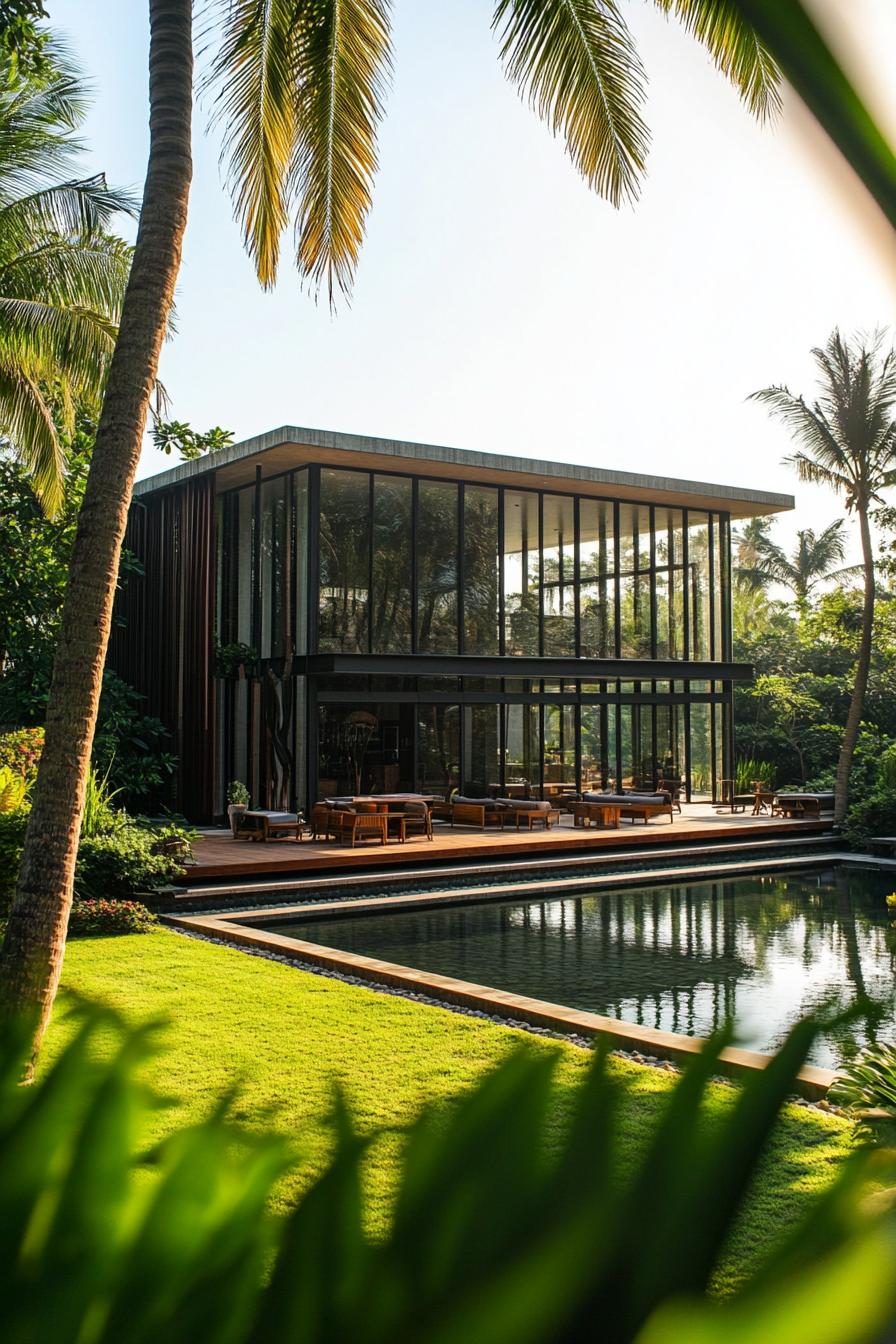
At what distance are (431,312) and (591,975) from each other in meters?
7.59

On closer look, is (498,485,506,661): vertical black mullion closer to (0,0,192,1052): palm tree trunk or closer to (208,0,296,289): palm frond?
(208,0,296,289): palm frond

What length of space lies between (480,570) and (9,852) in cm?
1282

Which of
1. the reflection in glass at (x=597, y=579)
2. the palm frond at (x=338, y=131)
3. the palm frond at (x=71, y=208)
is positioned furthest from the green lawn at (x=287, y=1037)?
the reflection in glass at (x=597, y=579)

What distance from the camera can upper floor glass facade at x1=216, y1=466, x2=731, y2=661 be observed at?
20.3 m

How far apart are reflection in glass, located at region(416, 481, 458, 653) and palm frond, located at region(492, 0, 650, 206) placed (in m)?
12.6

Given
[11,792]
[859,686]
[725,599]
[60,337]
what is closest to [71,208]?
[60,337]

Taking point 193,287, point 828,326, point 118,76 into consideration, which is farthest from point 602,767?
point 118,76

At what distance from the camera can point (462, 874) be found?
1511 cm

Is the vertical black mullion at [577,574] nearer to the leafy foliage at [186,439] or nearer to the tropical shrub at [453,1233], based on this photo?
the leafy foliage at [186,439]

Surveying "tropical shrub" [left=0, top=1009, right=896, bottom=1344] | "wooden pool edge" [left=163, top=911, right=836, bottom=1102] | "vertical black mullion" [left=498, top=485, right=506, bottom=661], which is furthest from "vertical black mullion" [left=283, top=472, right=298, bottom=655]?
"tropical shrub" [left=0, top=1009, right=896, bottom=1344]

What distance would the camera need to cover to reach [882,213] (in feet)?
2.20

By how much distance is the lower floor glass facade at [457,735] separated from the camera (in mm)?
20062

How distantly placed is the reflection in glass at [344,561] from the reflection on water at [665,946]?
739 cm

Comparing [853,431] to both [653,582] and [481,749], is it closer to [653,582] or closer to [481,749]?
[653,582]
